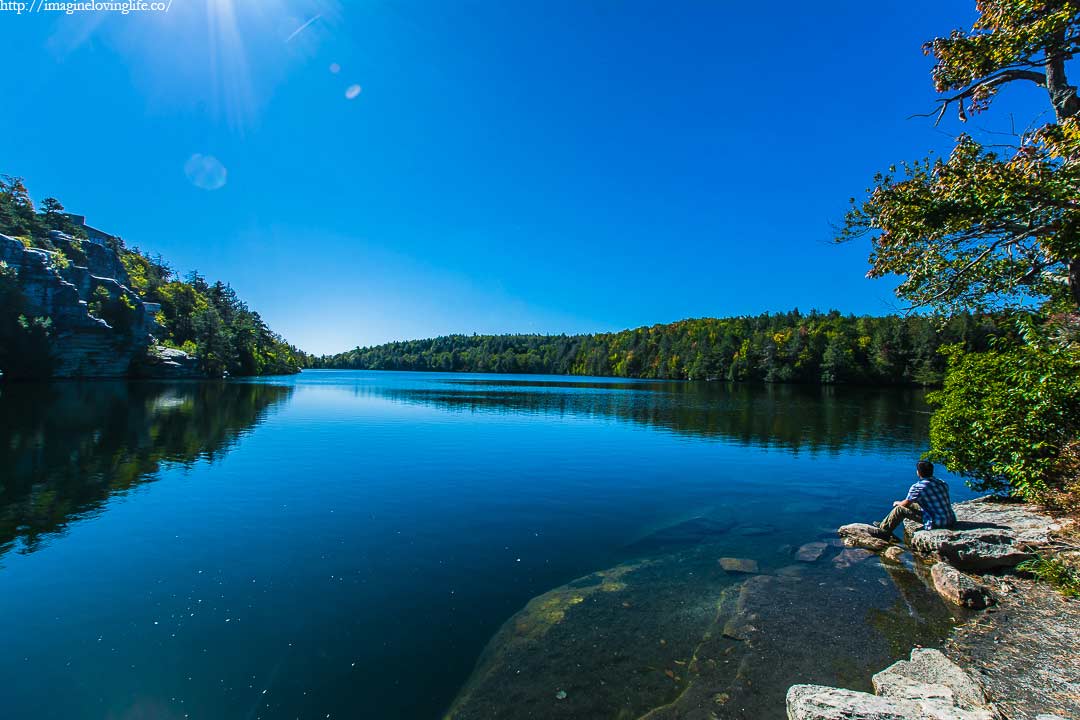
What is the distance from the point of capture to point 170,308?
398ft

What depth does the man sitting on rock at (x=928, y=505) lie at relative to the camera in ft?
38.9

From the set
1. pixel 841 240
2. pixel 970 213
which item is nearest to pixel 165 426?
pixel 841 240

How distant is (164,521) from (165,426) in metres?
23.5

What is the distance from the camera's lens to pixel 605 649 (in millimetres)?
7629

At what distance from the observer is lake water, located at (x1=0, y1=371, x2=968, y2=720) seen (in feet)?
21.9

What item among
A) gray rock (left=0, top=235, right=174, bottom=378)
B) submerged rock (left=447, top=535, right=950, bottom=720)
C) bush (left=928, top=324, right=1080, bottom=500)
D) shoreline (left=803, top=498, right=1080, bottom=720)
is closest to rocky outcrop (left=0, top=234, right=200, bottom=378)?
gray rock (left=0, top=235, right=174, bottom=378)

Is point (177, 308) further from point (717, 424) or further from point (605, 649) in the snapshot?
point (605, 649)

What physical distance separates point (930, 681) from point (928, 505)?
7.66m

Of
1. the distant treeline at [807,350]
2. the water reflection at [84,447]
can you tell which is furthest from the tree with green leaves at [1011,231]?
the distant treeline at [807,350]

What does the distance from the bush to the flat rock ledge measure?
7.64 m

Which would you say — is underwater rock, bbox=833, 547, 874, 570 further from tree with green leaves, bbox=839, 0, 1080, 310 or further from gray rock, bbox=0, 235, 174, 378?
gray rock, bbox=0, 235, 174, 378

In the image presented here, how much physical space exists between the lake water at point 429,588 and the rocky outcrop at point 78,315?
68.2 m

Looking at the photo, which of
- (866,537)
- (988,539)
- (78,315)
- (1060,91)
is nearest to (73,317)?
(78,315)

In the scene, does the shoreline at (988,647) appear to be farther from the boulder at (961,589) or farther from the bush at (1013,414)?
the bush at (1013,414)
